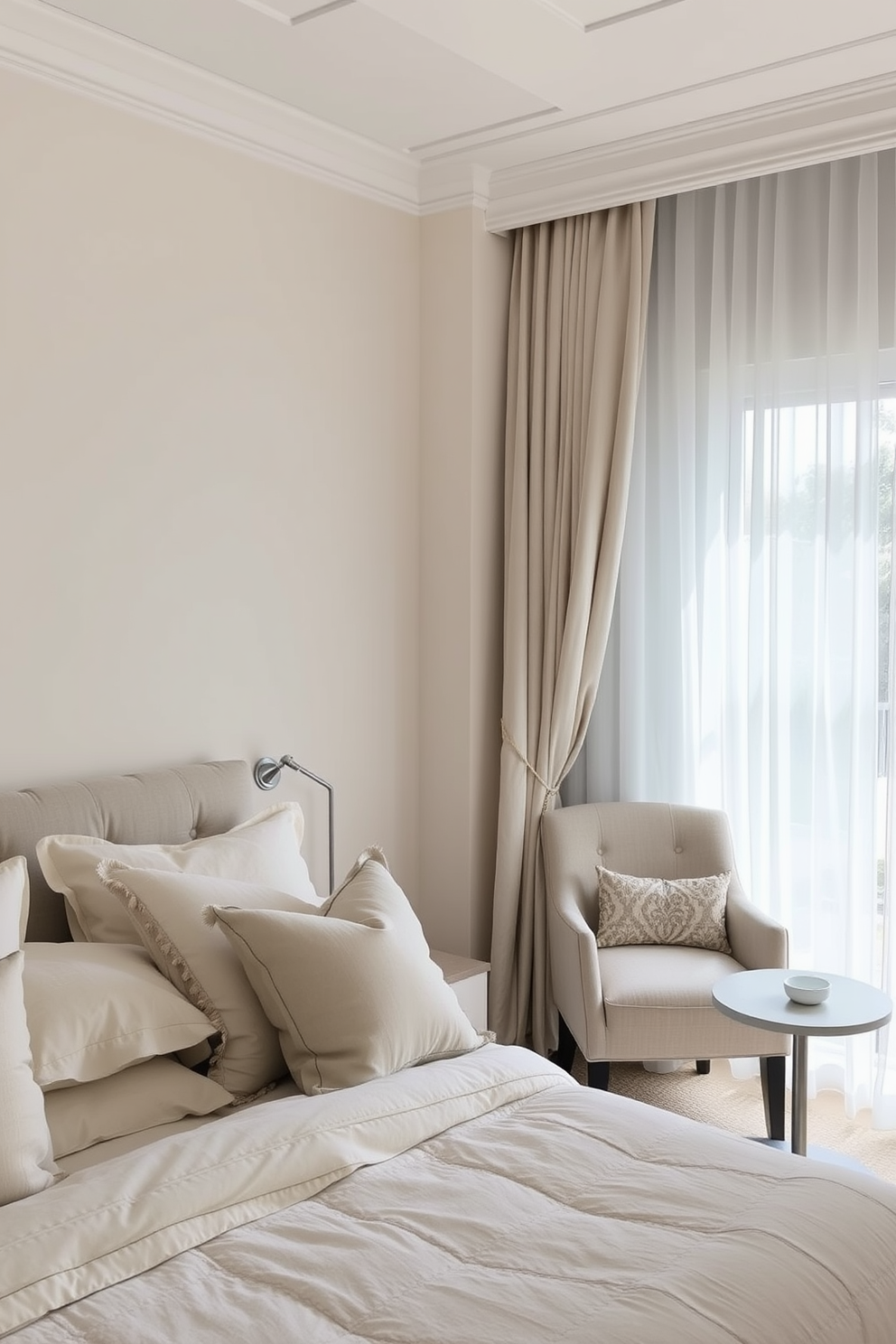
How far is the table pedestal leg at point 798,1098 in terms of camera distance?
283 centimetres

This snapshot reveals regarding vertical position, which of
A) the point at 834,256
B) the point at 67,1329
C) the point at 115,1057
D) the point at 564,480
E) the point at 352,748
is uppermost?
the point at 834,256

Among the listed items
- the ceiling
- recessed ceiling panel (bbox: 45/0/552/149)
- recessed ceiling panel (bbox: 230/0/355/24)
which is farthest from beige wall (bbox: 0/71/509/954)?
recessed ceiling panel (bbox: 230/0/355/24)

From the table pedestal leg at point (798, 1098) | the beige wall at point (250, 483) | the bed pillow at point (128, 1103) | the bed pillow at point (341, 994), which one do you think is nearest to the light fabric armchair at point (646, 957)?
the table pedestal leg at point (798, 1098)

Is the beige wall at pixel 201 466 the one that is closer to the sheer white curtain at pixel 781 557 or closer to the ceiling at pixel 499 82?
the ceiling at pixel 499 82

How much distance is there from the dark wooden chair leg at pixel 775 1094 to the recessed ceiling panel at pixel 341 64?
256 cm

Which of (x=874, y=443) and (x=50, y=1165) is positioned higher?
(x=874, y=443)

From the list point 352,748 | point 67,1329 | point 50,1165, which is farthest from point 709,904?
point 67,1329

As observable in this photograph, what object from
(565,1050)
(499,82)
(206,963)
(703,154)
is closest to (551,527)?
(703,154)

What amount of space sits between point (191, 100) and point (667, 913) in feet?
8.13

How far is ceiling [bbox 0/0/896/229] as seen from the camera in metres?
2.65

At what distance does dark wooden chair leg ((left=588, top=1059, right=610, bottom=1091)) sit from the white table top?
0.41m

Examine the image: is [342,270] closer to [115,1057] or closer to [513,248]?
[513,248]

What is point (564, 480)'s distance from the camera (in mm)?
Answer: 3691

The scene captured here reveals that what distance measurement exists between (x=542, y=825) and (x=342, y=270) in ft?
5.68
